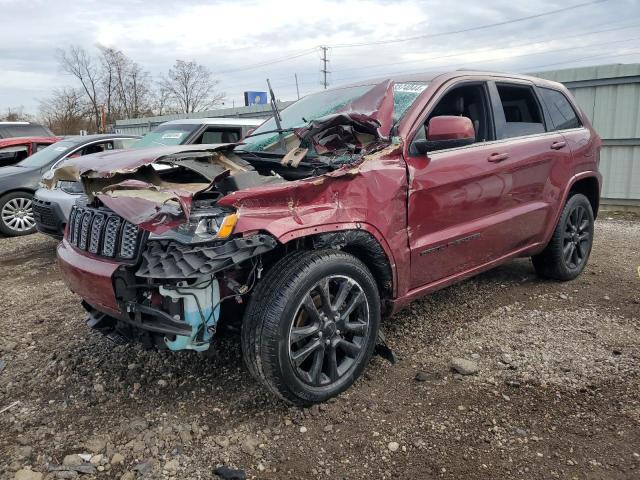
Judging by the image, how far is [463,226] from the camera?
11.6 ft

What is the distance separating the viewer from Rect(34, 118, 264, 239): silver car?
6113mm

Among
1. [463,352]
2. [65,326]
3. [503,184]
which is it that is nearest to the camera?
[463,352]

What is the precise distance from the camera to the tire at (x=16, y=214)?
8148 millimetres

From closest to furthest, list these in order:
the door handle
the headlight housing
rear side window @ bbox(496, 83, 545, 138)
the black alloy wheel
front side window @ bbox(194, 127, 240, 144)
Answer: the black alloy wheel → the door handle → rear side window @ bbox(496, 83, 545, 138) → the headlight housing → front side window @ bbox(194, 127, 240, 144)

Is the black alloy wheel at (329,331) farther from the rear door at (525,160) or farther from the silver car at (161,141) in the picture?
the silver car at (161,141)

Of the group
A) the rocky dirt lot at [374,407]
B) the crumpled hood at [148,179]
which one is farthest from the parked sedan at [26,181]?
the crumpled hood at [148,179]

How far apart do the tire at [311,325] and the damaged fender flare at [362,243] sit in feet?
0.26

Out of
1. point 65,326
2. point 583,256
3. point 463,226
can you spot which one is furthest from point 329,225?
point 583,256

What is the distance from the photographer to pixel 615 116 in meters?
9.20

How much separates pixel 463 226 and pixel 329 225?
1.20 m

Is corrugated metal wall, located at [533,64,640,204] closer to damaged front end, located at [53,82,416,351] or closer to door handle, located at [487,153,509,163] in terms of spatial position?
door handle, located at [487,153,509,163]

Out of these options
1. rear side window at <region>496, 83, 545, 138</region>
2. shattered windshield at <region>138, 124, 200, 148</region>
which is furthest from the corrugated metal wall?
shattered windshield at <region>138, 124, 200, 148</region>

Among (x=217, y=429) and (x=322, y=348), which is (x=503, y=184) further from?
(x=217, y=429)

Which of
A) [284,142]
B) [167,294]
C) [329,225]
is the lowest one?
[167,294]
